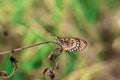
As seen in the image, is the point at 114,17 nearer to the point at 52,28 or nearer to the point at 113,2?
the point at 113,2

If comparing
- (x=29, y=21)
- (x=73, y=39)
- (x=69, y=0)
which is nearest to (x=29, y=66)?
(x=29, y=21)

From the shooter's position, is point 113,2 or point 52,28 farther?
point 113,2

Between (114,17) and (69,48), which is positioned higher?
(114,17)

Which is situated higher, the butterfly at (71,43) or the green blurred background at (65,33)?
the green blurred background at (65,33)

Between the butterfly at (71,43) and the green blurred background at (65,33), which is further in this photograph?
the green blurred background at (65,33)

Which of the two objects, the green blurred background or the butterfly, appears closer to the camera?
the butterfly

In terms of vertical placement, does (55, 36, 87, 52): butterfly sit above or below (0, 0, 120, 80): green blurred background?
below

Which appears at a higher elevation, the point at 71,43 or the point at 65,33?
the point at 65,33

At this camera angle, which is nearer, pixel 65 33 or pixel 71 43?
pixel 71 43
